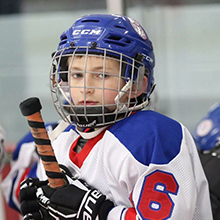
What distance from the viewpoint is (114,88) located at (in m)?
1.36

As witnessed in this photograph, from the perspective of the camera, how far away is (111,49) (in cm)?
135

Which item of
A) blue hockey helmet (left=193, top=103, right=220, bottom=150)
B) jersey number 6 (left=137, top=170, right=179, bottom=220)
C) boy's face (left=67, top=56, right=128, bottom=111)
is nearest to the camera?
jersey number 6 (left=137, top=170, right=179, bottom=220)

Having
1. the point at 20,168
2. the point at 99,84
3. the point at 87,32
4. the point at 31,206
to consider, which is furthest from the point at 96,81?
the point at 20,168

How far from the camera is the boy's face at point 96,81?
1.35 meters

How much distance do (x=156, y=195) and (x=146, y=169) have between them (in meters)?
0.07

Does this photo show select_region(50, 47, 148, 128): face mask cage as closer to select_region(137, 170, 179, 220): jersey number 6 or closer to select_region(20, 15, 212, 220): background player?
select_region(20, 15, 212, 220): background player

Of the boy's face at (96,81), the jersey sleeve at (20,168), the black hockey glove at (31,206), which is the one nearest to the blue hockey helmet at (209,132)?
the jersey sleeve at (20,168)

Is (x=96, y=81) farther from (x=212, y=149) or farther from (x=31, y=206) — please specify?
(x=212, y=149)

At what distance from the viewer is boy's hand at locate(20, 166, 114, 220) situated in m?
1.28

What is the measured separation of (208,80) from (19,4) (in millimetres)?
1372

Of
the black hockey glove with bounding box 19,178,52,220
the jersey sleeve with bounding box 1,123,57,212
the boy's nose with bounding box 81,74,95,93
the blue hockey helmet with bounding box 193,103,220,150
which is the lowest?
the jersey sleeve with bounding box 1,123,57,212

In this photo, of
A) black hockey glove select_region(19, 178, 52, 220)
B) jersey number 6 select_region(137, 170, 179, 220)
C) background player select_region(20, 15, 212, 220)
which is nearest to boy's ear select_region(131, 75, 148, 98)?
background player select_region(20, 15, 212, 220)

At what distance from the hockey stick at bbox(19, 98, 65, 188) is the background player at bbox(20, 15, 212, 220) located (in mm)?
36

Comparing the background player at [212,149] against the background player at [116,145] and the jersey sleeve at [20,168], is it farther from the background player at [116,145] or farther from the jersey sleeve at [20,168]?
the jersey sleeve at [20,168]
